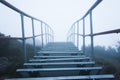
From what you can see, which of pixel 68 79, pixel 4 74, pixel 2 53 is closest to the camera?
pixel 68 79

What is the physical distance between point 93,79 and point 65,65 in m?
1.14

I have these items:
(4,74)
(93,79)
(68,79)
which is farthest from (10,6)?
(4,74)

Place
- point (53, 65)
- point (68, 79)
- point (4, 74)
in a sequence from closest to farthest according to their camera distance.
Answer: point (68, 79) → point (53, 65) → point (4, 74)

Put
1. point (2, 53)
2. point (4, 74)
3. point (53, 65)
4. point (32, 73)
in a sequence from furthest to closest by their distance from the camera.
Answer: point (2, 53) < point (4, 74) < point (53, 65) < point (32, 73)

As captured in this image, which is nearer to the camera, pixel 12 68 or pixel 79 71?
pixel 79 71

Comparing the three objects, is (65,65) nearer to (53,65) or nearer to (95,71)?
(53,65)

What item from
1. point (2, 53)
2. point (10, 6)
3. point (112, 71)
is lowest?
point (112, 71)

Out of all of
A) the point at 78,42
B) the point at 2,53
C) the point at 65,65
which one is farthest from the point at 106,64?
the point at 2,53

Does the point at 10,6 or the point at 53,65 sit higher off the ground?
the point at 10,6

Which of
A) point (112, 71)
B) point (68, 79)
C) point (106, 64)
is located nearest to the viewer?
point (68, 79)

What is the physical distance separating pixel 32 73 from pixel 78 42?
12.0 feet

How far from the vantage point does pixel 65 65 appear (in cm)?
405

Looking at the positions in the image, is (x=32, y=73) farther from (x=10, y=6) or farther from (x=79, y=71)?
(x=10, y=6)

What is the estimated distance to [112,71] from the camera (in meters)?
5.92
